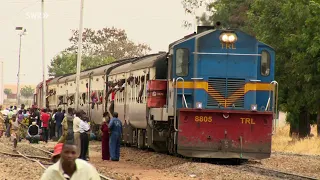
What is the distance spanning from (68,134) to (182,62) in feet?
12.0

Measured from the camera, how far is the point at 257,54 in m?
22.3

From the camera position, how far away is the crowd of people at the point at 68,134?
7.98 m

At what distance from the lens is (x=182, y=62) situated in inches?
873

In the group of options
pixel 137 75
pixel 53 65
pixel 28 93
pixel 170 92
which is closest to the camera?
pixel 170 92

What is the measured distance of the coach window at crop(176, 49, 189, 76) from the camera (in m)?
22.1

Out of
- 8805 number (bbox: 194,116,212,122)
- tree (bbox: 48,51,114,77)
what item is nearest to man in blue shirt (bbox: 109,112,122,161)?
8805 number (bbox: 194,116,212,122)

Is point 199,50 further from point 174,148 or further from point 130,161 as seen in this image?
point 130,161

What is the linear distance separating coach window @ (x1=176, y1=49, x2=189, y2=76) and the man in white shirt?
46.4ft

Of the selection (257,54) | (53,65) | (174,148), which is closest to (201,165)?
(174,148)

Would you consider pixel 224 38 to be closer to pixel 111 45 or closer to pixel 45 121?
pixel 45 121

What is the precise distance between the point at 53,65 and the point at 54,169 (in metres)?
104

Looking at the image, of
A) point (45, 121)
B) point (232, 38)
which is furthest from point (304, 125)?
point (232, 38)

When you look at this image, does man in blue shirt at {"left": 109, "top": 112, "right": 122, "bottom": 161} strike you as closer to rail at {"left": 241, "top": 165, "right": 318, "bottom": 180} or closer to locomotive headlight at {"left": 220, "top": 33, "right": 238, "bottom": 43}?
rail at {"left": 241, "top": 165, "right": 318, "bottom": 180}

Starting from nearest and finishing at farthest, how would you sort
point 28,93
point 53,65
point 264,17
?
1. point 264,17
2. point 53,65
3. point 28,93
